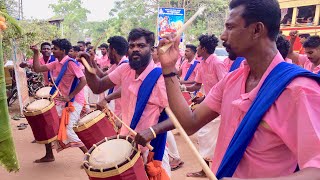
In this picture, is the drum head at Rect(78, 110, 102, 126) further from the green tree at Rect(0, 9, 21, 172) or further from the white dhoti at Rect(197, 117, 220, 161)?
the white dhoti at Rect(197, 117, 220, 161)

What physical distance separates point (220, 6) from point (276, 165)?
23772 mm

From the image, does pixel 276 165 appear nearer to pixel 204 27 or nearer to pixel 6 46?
pixel 6 46

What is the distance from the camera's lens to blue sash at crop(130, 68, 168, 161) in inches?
125

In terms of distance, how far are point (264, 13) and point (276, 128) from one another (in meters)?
0.51

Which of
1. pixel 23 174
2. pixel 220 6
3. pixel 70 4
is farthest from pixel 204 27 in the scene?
pixel 70 4

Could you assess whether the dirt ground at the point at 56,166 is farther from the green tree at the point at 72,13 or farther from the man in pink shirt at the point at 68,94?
the green tree at the point at 72,13

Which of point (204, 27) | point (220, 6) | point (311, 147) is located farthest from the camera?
point (204, 27)

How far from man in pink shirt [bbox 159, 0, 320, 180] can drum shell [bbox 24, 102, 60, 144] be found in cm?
358

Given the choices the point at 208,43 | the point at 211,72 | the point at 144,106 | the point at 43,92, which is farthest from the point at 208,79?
the point at 43,92

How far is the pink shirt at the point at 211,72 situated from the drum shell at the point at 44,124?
246cm

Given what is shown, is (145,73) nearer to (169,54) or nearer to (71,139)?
(169,54)

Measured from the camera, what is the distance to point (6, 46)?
28.5ft

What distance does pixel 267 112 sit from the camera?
Result: 1430 millimetres

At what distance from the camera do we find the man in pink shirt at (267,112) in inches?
50.5
